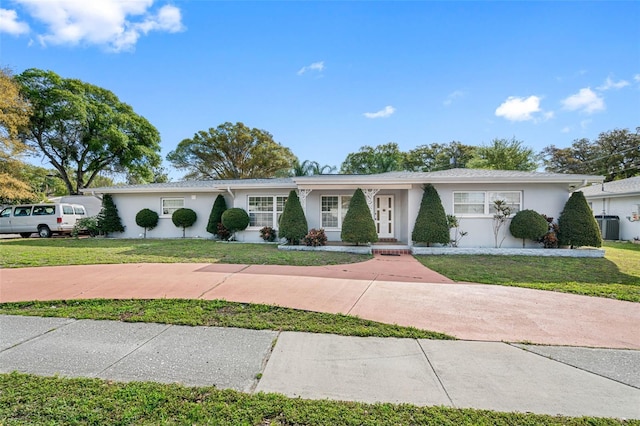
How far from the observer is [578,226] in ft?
34.8

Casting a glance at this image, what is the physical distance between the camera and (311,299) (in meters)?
5.29

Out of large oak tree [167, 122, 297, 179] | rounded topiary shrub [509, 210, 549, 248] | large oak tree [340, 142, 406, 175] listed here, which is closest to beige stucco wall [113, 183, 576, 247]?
rounded topiary shrub [509, 210, 549, 248]

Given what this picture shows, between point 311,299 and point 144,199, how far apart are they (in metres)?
13.3

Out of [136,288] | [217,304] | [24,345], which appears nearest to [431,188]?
[217,304]

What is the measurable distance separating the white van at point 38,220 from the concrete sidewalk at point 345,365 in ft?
46.6

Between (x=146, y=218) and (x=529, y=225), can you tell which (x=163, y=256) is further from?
(x=529, y=225)

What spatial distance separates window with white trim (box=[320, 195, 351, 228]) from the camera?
12945 millimetres

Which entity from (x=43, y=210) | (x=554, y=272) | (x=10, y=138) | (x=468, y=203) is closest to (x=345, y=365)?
(x=554, y=272)

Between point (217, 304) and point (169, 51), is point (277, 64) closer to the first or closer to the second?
point (169, 51)

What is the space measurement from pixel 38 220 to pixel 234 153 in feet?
60.9

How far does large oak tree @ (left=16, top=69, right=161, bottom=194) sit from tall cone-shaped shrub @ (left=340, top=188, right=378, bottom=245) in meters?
21.3

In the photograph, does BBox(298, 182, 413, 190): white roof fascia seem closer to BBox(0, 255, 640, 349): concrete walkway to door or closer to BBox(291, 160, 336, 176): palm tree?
BBox(291, 160, 336, 176): palm tree

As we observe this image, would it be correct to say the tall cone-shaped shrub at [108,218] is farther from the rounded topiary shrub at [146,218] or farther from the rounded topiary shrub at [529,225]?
the rounded topiary shrub at [529,225]

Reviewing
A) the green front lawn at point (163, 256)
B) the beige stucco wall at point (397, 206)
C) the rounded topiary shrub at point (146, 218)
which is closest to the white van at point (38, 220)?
the beige stucco wall at point (397, 206)
